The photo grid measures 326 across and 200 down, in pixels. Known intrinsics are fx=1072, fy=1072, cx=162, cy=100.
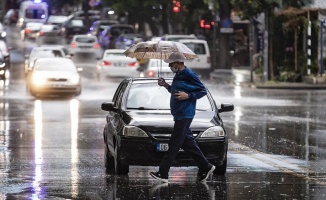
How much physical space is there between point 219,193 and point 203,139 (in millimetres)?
1503

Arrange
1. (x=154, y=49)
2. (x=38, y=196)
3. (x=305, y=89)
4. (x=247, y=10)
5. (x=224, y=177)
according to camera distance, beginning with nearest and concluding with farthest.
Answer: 1. (x=38, y=196)
2. (x=224, y=177)
3. (x=154, y=49)
4. (x=305, y=89)
5. (x=247, y=10)

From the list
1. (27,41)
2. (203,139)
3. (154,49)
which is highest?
(154,49)

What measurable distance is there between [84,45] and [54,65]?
25591mm

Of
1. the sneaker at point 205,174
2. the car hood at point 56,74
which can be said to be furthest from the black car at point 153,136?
the car hood at point 56,74

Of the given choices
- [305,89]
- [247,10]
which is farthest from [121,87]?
[247,10]

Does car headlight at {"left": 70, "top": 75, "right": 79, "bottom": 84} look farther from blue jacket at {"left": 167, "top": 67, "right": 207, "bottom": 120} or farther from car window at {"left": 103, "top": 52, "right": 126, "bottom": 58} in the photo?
blue jacket at {"left": 167, "top": 67, "right": 207, "bottom": 120}

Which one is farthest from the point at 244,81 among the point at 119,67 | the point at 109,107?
the point at 109,107

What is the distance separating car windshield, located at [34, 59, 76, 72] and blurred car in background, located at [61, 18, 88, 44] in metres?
37.7

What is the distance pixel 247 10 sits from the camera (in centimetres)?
4403

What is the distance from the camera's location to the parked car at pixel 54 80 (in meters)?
35.4

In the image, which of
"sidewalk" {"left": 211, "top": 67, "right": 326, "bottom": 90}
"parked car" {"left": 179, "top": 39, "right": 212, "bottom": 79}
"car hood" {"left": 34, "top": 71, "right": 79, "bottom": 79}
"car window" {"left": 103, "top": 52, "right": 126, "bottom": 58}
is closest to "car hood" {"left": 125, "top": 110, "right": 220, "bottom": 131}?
"car hood" {"left": 34, "top": 71, "right": 79, "bottom": 79}

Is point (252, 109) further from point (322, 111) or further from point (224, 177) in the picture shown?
point (224, 177)

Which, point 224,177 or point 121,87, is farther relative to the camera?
point 121,87

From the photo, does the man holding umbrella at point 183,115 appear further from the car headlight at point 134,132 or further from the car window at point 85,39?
the car window at point 85,39
